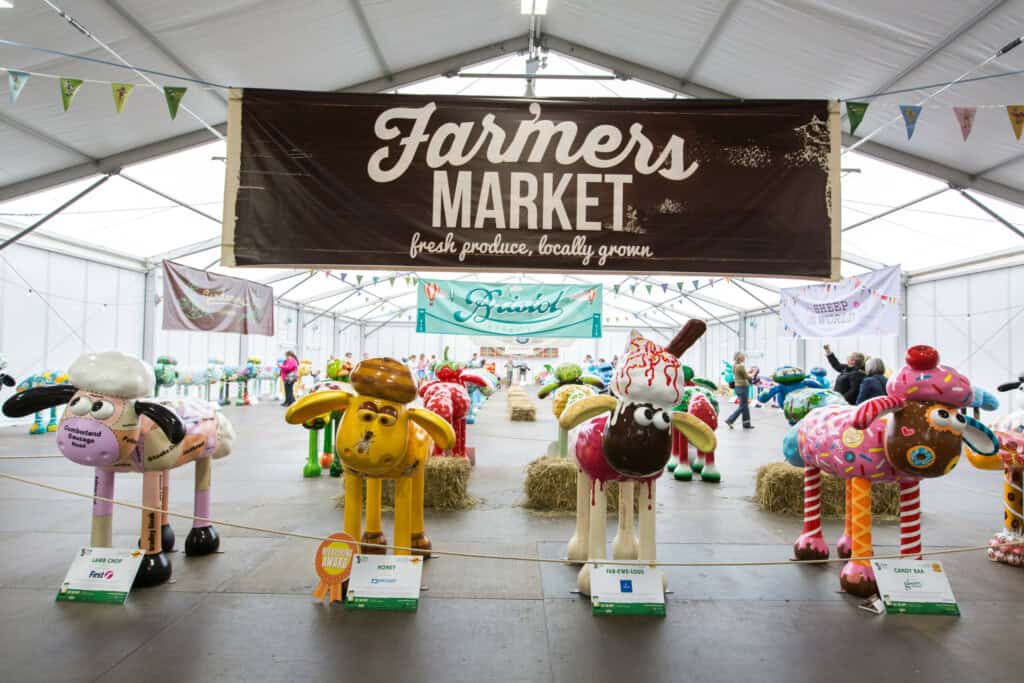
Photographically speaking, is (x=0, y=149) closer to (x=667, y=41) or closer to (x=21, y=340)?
(x=21, y=340)

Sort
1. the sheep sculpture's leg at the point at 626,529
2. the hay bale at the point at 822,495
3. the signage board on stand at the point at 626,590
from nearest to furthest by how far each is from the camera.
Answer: the signage board on stand at the point at 626,590 → the sheep sculpture's leg at the point at 626,529 → the hay bale at the point at 822,495

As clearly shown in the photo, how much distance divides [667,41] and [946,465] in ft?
22.1

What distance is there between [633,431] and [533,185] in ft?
4.30

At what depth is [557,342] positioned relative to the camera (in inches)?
1136

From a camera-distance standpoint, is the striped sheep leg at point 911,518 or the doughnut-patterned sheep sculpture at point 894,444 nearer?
the doughnut-patterned sheep sculpture at point 894,444

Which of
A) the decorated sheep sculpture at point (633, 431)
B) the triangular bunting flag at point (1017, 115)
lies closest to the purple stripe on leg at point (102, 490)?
the decorated sheep sculpture at point (633, 431)

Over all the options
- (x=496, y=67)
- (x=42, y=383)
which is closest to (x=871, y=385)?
(x=496, y=67)

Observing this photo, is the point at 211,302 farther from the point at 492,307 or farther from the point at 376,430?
the point at 376,430

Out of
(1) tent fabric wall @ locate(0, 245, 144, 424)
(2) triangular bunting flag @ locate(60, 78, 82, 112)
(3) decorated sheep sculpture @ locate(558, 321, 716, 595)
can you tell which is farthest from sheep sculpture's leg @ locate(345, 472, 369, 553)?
(1) tent fabric wall @ locate(0, 245, 144, 424)

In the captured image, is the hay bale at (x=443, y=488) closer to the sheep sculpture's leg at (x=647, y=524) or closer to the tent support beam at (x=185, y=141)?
A: the sheep sculpture's leg at (x=647, y=524)

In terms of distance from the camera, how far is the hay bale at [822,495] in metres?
5.25

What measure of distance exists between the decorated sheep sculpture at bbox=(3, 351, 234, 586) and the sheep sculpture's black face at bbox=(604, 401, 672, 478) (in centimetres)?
223

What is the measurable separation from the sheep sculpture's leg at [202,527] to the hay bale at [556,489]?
8.48 feet

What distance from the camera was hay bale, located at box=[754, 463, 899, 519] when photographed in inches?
207
